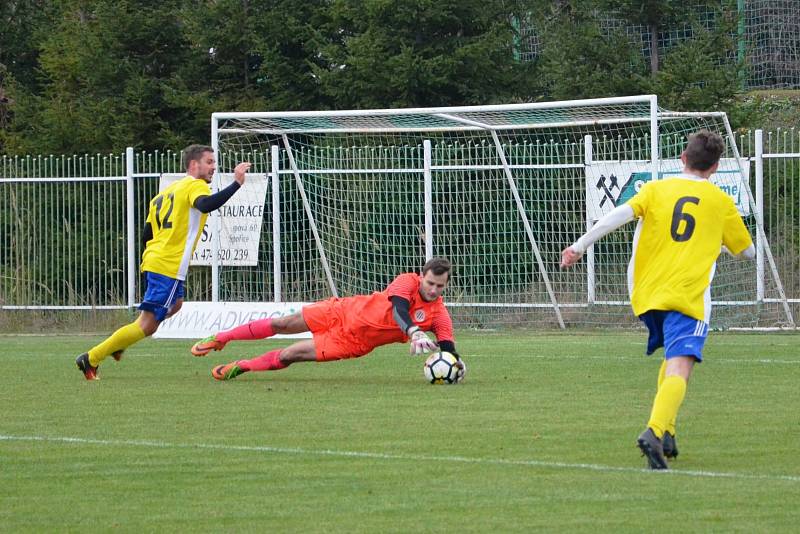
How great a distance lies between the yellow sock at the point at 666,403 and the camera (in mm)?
7086

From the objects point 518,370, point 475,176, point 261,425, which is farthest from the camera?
point 475,176

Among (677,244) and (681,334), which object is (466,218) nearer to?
(677,244)

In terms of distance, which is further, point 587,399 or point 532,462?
point 587,399

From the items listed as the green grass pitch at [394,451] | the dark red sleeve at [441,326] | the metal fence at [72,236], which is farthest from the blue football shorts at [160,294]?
the metal fence at [72,236]

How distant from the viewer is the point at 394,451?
7.90m

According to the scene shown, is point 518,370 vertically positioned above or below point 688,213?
below

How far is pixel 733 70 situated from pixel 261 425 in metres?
16.9

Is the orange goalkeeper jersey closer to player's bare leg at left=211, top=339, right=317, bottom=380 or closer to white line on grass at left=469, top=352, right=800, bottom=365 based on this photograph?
player's bare leg at left=211, top=339, right=317, bottom=380

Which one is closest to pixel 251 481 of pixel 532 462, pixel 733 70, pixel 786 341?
pixel 532 462

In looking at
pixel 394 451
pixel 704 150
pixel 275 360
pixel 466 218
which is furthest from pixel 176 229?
pixel 466 218

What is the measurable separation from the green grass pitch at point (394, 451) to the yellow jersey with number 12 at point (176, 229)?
101 cm

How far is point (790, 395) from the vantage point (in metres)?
10.6

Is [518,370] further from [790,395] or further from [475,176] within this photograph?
[475,176]

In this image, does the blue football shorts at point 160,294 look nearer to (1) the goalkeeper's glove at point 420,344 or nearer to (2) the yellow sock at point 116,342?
(2) the yellow sock at point 116,342
